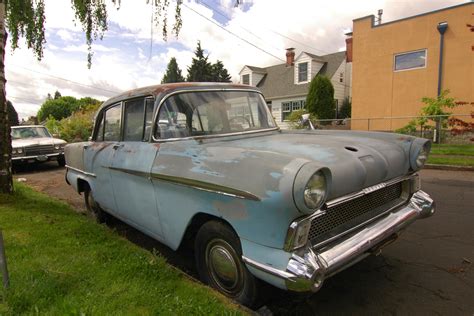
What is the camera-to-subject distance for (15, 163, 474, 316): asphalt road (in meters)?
2.68

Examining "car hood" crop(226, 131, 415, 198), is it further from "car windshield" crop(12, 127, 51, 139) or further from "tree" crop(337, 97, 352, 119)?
"tree" crop(337, 97, 352, 119)

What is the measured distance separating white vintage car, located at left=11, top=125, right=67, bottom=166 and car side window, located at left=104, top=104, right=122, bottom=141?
7896 mm

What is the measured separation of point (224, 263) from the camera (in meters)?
2.67

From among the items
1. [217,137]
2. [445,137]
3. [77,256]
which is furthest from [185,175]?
[445,137]

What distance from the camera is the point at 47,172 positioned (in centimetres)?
1099

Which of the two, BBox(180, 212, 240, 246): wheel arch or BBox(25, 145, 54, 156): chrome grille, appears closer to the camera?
BBox(180, 212, 240, 246): wheel arch

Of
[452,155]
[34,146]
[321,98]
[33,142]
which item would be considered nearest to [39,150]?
[34,146]

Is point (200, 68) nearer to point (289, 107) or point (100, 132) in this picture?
point (289, 107)

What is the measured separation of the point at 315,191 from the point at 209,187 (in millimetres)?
759

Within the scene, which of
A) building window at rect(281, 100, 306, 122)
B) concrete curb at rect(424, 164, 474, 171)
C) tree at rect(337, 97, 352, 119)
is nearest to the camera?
concrete curb at rect(424, 164, 474, 171)

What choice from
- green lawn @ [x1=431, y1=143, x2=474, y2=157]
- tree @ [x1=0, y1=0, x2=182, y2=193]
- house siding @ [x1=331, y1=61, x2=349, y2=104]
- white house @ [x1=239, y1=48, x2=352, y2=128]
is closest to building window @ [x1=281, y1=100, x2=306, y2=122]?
white house @ [x1=239, y1=48, x2=352, y2=128]

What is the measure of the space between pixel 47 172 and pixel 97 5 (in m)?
7.08

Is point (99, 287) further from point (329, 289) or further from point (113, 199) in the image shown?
point (329, 289)

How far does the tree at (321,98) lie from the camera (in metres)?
21.3
